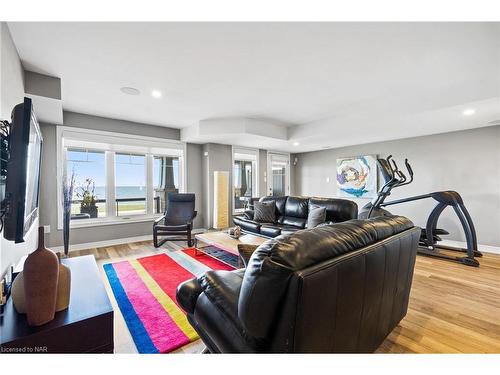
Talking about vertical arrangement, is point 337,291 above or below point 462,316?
above

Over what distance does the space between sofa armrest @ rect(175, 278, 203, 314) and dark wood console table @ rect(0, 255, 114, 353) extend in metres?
0.37

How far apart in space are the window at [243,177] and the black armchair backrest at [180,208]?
1.58 meters

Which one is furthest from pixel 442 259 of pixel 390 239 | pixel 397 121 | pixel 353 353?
pixel 353 353

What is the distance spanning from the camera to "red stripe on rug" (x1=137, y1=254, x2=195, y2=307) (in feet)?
8.50

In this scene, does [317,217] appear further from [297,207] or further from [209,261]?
[209,261]

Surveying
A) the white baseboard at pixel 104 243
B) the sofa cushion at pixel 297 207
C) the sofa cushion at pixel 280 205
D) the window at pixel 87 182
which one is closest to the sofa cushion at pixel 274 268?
the sofa cushion at pixel 297 207

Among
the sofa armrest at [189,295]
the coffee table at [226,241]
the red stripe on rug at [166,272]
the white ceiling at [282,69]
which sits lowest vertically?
the red stripe on rug at [166,272]

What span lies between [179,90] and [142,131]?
2048 mm

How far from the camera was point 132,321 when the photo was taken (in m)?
1.93

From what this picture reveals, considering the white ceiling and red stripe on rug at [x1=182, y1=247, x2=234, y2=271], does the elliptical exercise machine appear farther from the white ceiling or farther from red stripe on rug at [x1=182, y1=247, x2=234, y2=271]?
red stripe on rug at [x1=182, y1=247, x2=234, y2=271]

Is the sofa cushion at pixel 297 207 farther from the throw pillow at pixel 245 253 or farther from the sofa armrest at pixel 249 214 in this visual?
the throw pillow at pixel 245 253

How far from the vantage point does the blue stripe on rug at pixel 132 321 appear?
163cm
